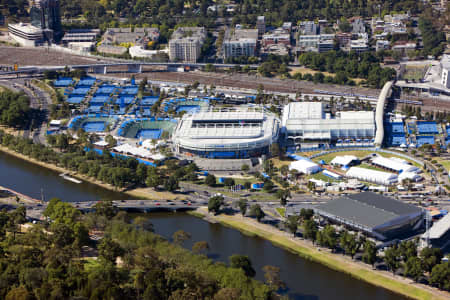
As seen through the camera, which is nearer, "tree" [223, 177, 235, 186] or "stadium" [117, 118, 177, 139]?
"tree" [223, 177, 235, 186]

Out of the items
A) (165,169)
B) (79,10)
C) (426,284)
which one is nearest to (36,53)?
(79,10)

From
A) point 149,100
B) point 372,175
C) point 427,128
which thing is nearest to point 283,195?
point 372,175

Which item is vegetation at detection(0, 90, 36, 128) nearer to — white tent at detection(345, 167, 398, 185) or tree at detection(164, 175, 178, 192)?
tree at detection(164, 175, 178, 192)

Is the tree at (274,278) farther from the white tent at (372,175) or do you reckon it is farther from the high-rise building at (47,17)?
the high-rise building at (47,17)

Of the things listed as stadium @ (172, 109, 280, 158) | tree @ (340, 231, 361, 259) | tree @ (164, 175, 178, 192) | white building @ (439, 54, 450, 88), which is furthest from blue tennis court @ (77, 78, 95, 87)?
tree @ (340, 231, 361, 259)

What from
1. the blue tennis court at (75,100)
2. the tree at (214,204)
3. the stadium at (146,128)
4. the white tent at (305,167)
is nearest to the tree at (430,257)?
the tree at (214,204)

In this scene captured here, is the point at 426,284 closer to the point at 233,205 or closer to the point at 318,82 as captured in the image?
the point at 233,205
